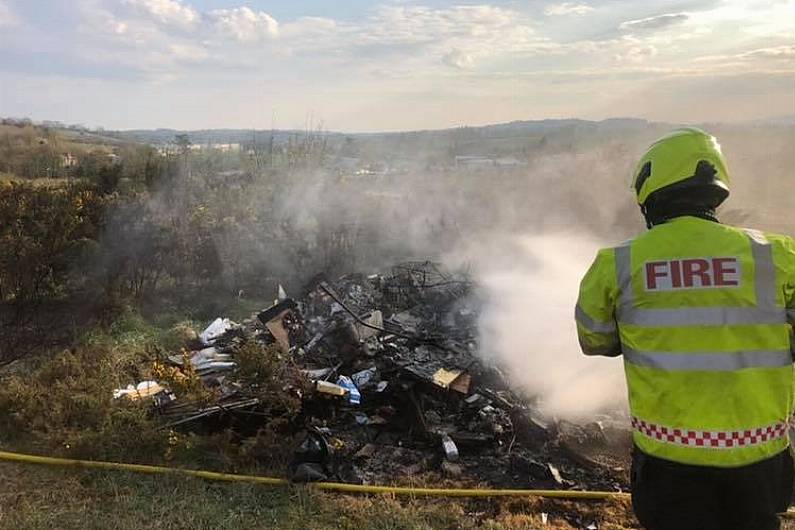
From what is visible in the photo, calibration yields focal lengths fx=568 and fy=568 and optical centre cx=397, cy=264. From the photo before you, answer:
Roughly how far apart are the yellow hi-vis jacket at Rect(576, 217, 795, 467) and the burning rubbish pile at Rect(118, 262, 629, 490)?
3.22 metres

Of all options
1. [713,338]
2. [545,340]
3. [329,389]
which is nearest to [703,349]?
[713,338]

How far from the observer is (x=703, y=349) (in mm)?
2246

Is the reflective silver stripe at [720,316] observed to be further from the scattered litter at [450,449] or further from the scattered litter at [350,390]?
the scattered litter at [350,390]

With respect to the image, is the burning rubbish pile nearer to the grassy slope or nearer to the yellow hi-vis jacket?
the grassy slope

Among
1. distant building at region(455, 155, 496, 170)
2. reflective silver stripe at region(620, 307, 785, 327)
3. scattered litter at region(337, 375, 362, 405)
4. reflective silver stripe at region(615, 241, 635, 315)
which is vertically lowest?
scattered litter at region(337, 375, 362, 405)

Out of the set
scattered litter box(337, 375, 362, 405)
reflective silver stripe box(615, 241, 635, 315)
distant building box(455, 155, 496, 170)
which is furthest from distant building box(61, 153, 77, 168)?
reflective silver stripe box(615, 241, 635, 315)

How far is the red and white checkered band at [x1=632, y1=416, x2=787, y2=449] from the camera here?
2.26 meters

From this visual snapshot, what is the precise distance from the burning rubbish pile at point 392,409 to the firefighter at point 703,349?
121 inches

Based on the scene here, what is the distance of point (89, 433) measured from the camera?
5.39 metres

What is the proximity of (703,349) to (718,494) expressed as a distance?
63 cm

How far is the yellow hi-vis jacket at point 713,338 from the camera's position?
2240 millimetres

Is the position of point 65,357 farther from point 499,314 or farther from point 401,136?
point 401,136

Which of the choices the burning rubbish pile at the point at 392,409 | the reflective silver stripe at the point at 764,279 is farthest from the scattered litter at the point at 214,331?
the reflective silver stripe at the point at 764,279

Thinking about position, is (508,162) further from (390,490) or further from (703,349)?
(703,349)
